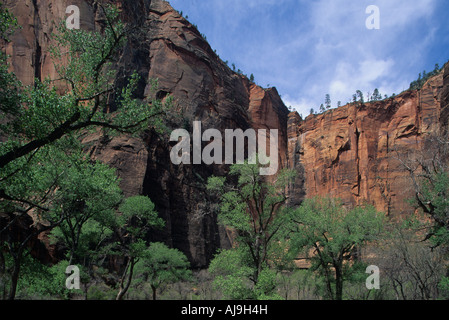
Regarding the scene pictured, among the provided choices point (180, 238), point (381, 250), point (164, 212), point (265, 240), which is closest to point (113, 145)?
point (164, 212)

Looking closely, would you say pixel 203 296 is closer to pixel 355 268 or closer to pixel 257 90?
pixel 355 268

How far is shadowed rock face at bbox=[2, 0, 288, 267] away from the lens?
44750mm

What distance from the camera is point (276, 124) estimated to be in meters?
83.6

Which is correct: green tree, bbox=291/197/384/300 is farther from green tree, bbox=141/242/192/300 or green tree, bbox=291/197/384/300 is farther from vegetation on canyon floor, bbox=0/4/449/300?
green tree, bbox=141/242/192/300

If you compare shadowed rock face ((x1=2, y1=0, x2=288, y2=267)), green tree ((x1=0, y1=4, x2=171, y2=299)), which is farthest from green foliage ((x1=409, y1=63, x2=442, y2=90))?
green tree ((x1=0, y1=4, x2=171, y2=299))

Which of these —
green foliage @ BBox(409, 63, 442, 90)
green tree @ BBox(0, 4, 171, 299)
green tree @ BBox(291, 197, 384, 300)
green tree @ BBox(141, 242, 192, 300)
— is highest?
green foliage @ BBox(409, 63, 442, 90)

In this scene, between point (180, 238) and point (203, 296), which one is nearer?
point (203, 296)

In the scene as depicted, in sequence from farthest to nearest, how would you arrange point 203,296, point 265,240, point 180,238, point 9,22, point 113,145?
point 180,238 < point 113,145 < point 203,296 < point 265,240 < point 9,22

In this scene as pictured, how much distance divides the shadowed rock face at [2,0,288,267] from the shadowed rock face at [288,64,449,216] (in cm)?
2024

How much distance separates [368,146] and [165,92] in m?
47.7

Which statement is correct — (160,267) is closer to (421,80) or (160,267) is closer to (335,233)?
(335,233)

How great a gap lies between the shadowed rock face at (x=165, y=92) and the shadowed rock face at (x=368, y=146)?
20245 millimetres

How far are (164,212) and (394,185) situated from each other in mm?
49662
